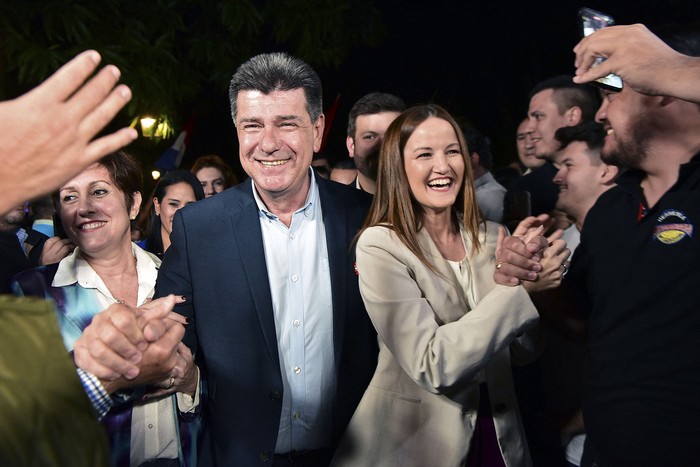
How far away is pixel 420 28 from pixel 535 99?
36.6 ft

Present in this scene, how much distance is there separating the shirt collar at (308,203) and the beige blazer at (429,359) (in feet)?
1.23

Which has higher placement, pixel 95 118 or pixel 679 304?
pixel 95 118

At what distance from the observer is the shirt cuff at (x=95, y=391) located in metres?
1.70

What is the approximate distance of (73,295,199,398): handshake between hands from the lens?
1716mm

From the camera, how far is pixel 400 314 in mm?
2588

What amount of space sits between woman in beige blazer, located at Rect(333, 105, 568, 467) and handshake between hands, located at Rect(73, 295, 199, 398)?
0.93 meters

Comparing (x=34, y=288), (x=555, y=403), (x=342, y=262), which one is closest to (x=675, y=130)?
(x=342, y=262)

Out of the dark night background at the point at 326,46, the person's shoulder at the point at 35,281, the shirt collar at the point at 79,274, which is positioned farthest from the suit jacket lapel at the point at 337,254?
the dark night background at the point at 326,46

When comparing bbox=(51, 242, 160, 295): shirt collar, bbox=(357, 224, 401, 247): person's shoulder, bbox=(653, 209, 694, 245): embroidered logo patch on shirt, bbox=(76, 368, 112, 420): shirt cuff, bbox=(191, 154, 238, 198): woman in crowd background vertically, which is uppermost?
bbox=(653, 209, 694, 245): embroidered logo patch on shirt

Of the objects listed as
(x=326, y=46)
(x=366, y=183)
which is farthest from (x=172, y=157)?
(x=366, y=183)

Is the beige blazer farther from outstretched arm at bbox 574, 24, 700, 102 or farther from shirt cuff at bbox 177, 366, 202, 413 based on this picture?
outstretched arm at bbox 574, 24, 700, 102

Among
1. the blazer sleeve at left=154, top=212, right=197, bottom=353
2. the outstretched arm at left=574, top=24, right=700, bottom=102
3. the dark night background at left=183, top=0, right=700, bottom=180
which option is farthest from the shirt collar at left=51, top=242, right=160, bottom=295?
the dark night background at left=183, top=0, right=700, bottom=180

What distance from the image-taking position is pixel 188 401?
2693mm

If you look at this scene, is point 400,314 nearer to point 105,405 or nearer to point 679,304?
point 679,304
